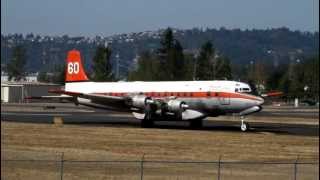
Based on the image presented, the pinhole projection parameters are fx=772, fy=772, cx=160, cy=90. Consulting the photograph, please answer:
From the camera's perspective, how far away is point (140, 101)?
48969 mm

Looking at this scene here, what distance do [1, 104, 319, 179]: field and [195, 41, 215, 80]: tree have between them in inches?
4231

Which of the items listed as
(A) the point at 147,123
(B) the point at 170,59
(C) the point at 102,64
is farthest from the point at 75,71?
(C) the point at 102,64

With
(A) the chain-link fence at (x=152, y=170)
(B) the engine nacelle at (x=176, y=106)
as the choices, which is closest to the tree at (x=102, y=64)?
(B) the engine nacelle at (x=176, y=106)

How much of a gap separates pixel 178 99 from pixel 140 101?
95.0 inches

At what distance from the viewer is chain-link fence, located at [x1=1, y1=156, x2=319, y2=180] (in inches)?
879

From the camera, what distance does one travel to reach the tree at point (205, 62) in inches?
6059

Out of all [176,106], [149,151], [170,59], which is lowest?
[149,151]

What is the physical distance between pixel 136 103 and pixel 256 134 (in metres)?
9.41

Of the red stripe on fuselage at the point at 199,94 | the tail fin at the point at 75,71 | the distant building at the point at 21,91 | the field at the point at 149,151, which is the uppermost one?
the tail fin at the point at 75,71

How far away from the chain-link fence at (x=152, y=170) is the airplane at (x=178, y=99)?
20097mm

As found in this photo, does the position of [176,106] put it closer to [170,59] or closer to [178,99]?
[178,99]

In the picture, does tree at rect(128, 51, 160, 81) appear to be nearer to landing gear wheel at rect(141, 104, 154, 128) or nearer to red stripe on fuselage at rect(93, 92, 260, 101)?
red stripe on fuselage at rect(93, 92, 260, 101)

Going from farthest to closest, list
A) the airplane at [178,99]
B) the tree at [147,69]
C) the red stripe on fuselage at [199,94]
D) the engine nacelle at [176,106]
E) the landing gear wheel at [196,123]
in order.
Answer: the tree at [147,69], the landing gear wheel at [196,123], the engine nacelle at [176,106], the airplane at [178,99], the red stripe on fuselage at [199,94]

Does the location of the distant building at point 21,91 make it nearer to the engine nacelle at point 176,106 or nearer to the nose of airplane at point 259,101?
the engine nacelle at point 176,106
